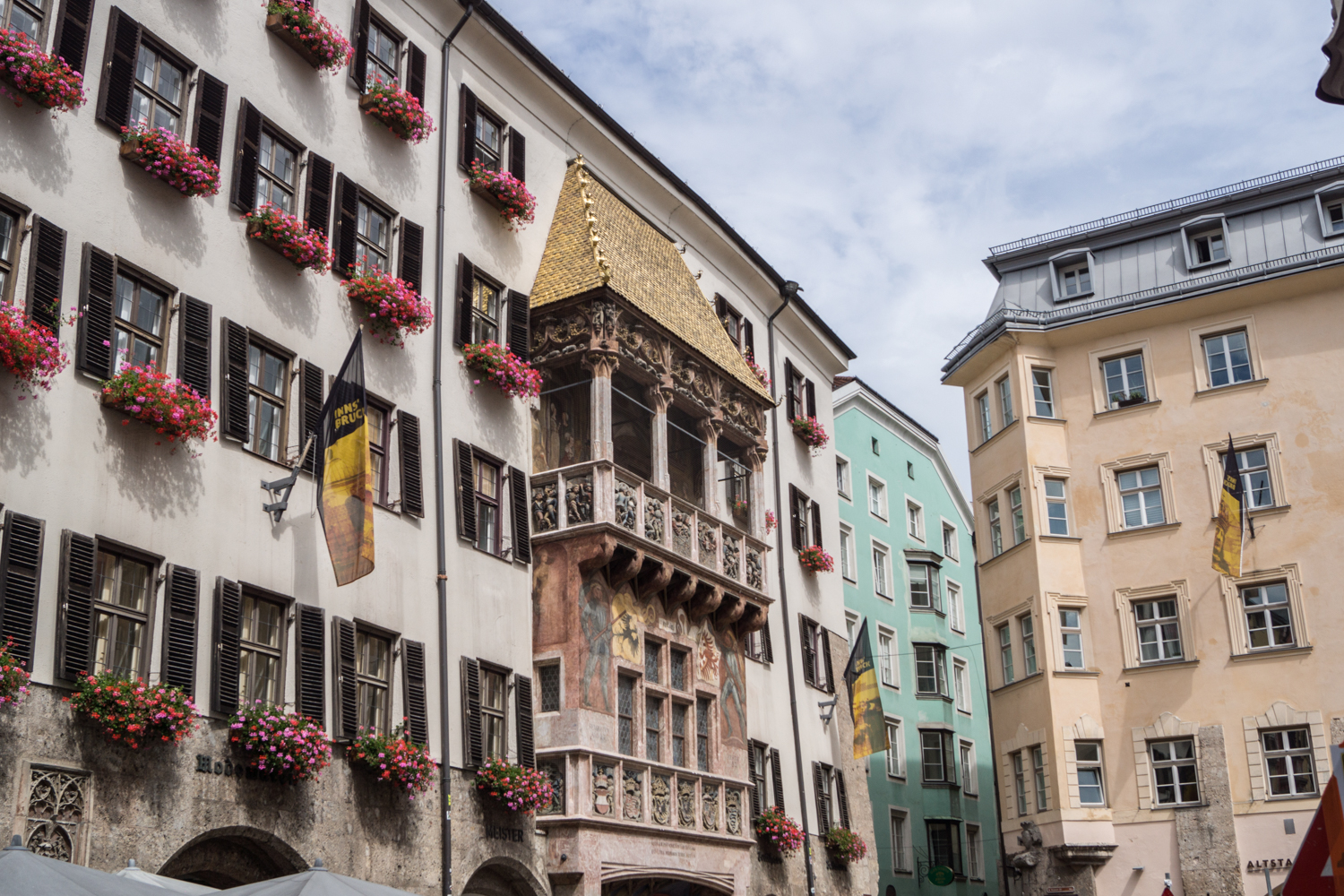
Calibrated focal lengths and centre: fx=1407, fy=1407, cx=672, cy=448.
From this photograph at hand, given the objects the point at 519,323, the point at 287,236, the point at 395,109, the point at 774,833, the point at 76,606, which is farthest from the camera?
the point at 774,833

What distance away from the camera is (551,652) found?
22.1 m

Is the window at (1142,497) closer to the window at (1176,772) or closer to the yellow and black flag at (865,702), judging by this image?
the window at (1176,772)

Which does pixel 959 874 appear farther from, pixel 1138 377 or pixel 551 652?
pixel 551 652

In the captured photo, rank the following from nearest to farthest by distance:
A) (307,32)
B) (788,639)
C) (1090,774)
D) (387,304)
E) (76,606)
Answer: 1. (76,606)
2. (307,32)
3. (387,304)
4. (788,639)
5. (1090,774)

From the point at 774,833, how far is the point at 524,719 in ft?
24.7

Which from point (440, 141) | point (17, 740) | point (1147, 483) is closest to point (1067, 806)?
A: point (1147, 483)

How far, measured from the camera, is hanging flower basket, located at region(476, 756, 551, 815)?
64.8ft

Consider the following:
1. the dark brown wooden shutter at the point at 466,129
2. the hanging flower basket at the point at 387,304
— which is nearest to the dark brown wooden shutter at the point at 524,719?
the hanging flower basket at the point at 387,304

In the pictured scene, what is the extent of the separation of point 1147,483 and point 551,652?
1942cm

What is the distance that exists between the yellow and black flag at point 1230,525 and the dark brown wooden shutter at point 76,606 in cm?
2546

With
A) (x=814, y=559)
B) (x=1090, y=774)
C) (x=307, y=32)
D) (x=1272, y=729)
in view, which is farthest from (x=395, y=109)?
(x=1272, y=729)

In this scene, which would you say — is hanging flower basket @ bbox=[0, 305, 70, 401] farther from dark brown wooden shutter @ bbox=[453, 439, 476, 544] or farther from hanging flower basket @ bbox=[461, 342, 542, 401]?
hanging flower basket @ bbox=[461, 342, 542, 401]

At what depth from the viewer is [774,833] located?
26562 millimetres

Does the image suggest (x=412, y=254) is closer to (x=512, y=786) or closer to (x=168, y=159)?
(x=168, y=159)
